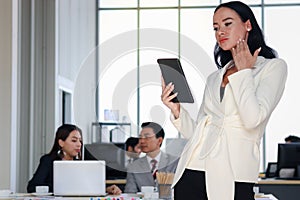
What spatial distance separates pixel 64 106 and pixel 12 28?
3.03 meters

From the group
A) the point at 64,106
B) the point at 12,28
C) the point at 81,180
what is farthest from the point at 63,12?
the point at 81,180

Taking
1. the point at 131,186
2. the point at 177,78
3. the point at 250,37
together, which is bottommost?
the point at 131,186

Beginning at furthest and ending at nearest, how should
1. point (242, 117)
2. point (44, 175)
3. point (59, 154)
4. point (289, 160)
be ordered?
point (289, 160) → point (59, 154) → point (44, 175) → point (242, 117)

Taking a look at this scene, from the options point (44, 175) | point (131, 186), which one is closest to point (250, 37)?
point (131, 186)

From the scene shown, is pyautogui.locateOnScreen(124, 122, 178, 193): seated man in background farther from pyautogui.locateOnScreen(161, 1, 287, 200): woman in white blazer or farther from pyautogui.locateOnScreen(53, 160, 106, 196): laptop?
pyautogui.locateOnScreen(161, 1, 287, 200): woman in white blazer

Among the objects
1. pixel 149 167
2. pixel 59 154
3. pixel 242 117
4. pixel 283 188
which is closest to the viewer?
pixel 242 117

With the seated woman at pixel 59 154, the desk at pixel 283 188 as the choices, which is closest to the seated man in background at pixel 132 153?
the seated woman at pixel 59 154

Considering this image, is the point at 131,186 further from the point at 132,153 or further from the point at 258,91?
the point at 258,91

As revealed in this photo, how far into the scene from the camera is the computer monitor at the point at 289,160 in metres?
5.85

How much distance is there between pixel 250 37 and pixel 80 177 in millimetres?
2105

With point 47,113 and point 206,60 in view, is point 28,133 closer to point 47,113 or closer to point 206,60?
point 47,113

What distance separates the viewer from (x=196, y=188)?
4.91ft

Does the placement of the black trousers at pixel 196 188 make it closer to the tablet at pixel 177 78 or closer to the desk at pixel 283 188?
the tablet at pixel 177 78

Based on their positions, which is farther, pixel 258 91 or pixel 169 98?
pixel 169 98
